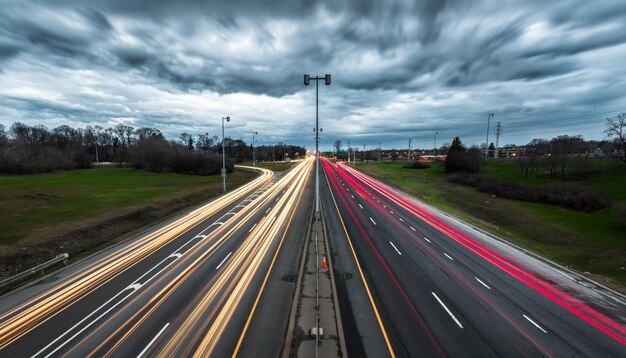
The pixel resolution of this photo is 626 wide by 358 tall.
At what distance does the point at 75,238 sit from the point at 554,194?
Result: 61.2m

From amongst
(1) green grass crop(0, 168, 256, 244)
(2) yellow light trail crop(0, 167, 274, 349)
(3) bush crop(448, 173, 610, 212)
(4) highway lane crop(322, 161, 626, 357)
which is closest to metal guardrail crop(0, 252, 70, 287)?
(2) yellow light trail crop(0, 167, 274, 349)

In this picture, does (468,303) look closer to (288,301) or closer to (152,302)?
(288,301)

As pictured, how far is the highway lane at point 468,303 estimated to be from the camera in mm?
10688

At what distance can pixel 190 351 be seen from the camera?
9.86 m

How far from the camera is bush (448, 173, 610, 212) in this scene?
37678 mm

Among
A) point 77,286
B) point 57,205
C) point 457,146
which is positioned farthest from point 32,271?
point 457,146

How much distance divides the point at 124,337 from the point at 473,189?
63.9 meters

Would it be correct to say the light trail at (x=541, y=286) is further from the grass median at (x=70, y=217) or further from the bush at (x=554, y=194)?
the grass median at (x=70, y=217)

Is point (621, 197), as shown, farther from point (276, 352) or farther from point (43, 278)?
point (43, 278)

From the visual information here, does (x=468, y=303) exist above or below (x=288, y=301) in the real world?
below

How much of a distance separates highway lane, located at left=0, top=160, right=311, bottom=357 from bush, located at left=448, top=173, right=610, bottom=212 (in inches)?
1736

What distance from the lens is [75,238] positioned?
71.3ft

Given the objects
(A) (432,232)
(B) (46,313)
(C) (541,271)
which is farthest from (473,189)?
(B) (46,313)

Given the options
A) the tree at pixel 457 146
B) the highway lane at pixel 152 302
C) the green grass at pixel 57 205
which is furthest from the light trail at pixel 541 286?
the tree at pixel 457 146
